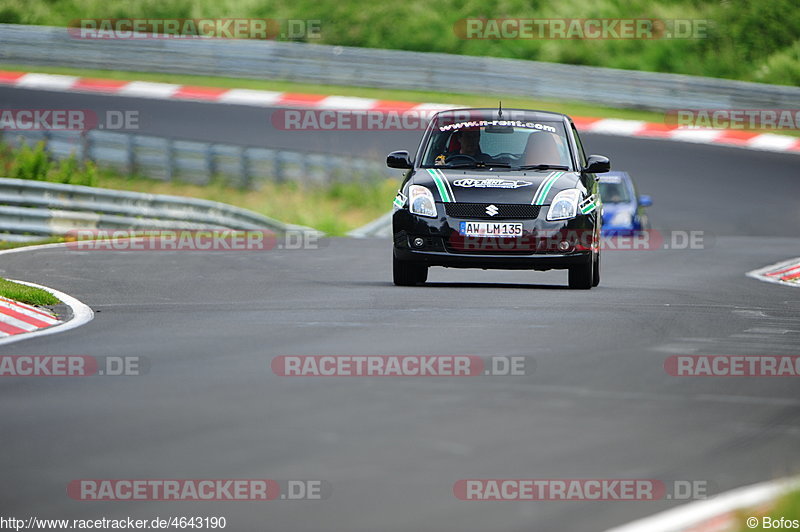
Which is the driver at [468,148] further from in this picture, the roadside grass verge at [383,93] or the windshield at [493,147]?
the roadside grass verge at [383,93]

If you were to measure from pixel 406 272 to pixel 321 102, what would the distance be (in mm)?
19441

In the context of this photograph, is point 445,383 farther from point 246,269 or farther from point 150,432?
point 246,269

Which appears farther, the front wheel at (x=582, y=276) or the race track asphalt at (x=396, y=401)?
the front wheel at (x=582, y=276)

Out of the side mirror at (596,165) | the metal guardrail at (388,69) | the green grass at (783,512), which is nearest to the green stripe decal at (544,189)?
the side mirror at (596,165)

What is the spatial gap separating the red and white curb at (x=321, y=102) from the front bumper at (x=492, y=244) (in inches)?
715

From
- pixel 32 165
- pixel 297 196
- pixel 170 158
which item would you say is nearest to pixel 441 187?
pixel 32 165

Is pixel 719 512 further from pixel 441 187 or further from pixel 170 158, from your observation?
pixel 170 158

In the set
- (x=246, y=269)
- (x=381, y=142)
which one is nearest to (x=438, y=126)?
(x=246, y=269)

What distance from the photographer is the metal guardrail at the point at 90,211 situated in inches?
803

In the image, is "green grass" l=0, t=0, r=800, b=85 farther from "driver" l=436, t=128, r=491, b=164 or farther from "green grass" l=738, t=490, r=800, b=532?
"green grass" l=738, t=490, r=800, b=532

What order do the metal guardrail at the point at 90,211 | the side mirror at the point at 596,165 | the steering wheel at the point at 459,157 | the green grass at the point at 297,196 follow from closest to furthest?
the side mirror at the point at 596,165 < the steering wheel at the point at 459,157 < the metal guardrail at the point at 90,211 < the green grass at the point at 297,196

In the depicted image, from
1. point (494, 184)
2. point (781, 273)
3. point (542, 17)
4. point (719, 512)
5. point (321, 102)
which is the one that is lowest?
point (781, 273)

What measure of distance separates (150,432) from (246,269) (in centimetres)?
964

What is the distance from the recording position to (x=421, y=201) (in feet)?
44.0
